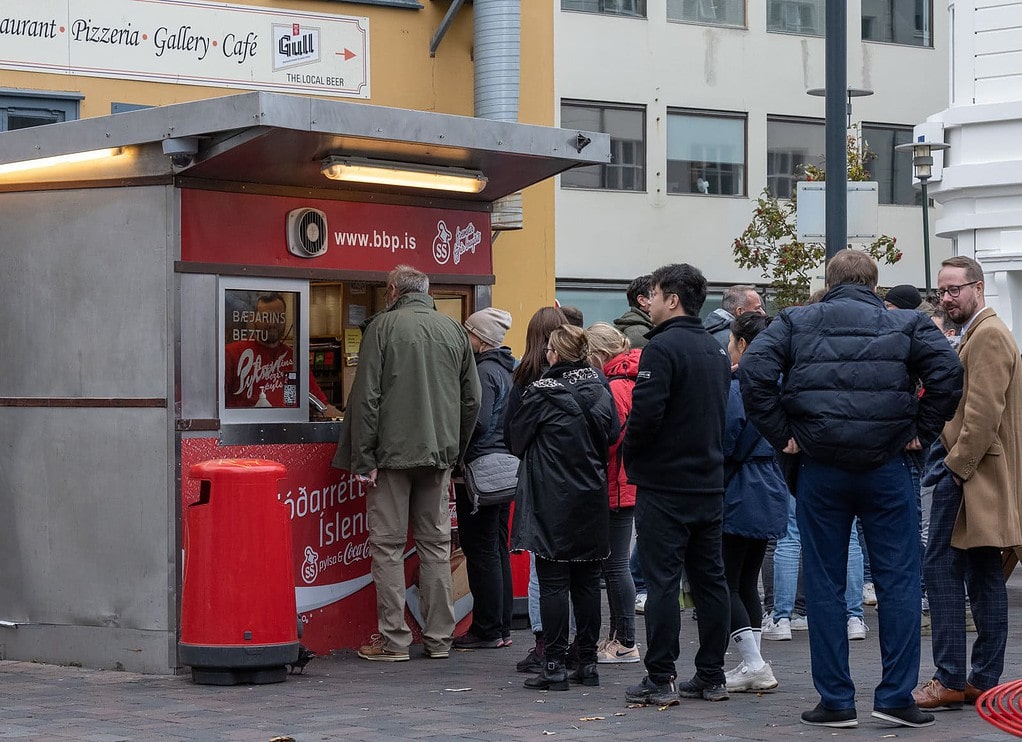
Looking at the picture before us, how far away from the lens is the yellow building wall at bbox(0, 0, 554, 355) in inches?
598

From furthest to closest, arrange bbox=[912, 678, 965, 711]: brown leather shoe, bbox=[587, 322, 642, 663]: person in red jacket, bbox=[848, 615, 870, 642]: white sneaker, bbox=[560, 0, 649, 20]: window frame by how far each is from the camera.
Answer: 1. bbox=[560, 0, 649, 20]: window frame
2. bbox=[848, 615, 870, 642]: white sneaker
3. bbox=[587, 322, 642, 663]: person in red jacket
4. bbox=[912, 678, 965, 711]: brown leather shoe

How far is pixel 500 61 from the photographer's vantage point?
15.1 m

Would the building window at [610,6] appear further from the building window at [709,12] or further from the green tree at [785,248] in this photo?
the green tree at [785,248]

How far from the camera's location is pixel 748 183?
105 ft

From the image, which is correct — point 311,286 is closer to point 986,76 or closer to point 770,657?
point 770,657

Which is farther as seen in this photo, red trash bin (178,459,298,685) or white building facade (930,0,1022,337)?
white building facade (930,0,1022,337)

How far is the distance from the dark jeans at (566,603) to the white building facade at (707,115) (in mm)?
22376

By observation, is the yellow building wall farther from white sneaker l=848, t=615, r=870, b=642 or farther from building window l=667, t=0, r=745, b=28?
building window l=667, t=0, r=745, b=28

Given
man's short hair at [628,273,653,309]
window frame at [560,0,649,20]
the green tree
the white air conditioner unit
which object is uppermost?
window frame at [560,0,649,20]

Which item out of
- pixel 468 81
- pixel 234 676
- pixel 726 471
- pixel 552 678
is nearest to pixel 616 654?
pixel 552 678

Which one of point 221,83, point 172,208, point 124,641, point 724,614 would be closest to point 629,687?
point 724,614

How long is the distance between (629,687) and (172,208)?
3155 millimetres

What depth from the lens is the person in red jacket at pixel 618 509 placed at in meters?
8.05

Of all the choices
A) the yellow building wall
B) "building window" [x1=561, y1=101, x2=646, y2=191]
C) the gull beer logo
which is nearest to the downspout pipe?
the yellow building wall
